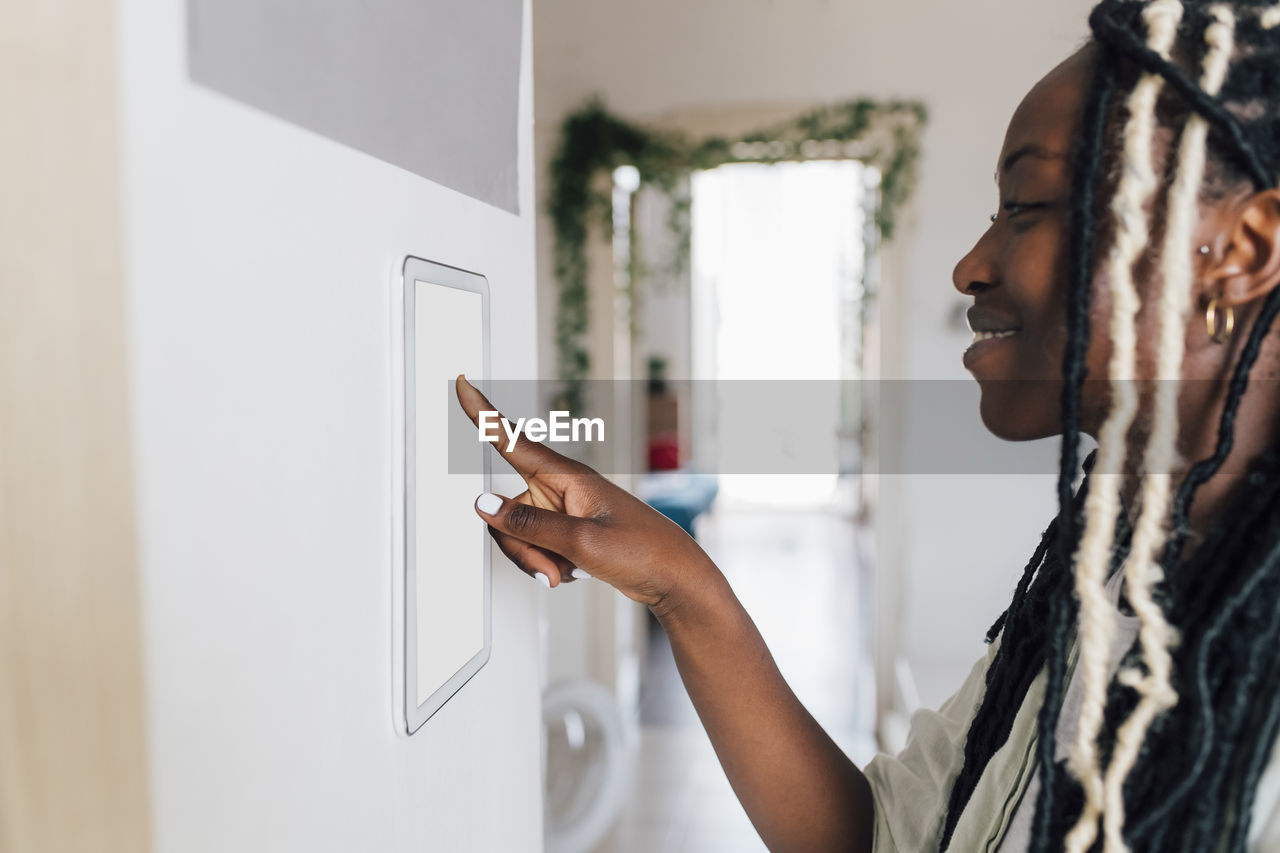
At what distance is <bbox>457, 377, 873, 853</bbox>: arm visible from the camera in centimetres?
62

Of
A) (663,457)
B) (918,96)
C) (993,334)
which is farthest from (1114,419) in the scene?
(663,457)

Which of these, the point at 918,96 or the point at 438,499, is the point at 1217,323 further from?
the point at 918,96

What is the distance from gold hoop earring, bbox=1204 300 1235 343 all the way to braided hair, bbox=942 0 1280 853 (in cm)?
1

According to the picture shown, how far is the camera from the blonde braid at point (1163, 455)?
0.44 m

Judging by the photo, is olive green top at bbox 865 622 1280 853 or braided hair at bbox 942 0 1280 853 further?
olive green top at bbox 865 622 1280 853

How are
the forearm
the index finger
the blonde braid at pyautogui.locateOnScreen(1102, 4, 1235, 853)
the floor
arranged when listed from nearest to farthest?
the blonde braid at pyautogui.locateOnScreen(1102, 4, 1235, 853) → the index finger → the forearm → the floor

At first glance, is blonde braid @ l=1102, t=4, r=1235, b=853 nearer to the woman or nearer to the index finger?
the woman

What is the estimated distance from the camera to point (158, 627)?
0.31 meters

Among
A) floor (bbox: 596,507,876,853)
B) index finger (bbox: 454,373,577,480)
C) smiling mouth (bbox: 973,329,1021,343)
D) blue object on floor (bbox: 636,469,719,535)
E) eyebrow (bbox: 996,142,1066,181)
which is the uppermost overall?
eyebrow (bbox: 996,142,1066,181)

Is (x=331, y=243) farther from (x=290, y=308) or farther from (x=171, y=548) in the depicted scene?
(x=171, y=548)

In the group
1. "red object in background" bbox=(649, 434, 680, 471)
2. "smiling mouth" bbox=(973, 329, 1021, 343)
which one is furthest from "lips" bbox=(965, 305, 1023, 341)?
"red object in background" bbox=(649, 434, 680, 471)

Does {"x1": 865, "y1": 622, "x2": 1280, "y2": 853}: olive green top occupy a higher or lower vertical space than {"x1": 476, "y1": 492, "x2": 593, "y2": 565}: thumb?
lower

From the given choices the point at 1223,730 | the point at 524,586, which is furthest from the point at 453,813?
the point at 1223,730

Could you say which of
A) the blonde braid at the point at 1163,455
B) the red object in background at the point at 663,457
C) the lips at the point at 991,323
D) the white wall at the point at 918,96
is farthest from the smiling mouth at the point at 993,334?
the red object in background at the point at 663,457
